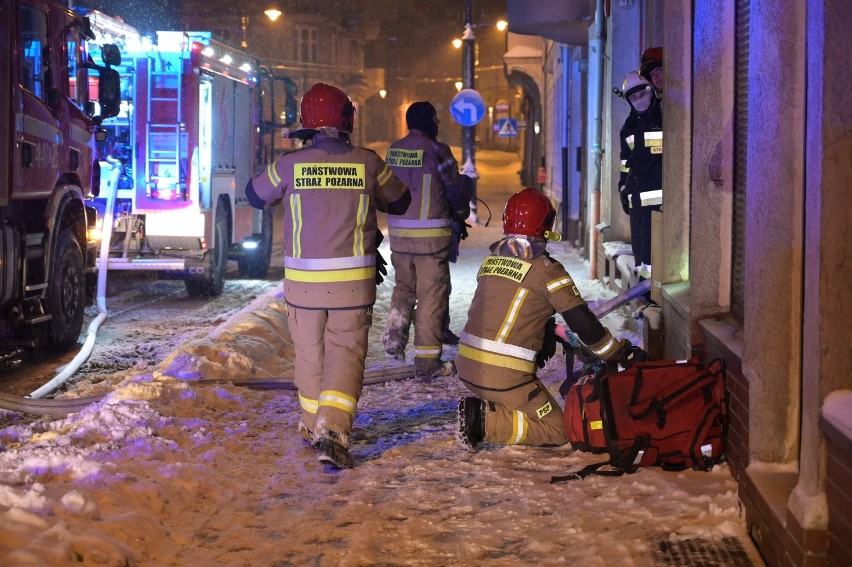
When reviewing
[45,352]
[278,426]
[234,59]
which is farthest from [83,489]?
[234,59]

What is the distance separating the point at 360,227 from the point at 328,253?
23 cm

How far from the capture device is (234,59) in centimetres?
1481

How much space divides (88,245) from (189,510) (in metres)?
6.32

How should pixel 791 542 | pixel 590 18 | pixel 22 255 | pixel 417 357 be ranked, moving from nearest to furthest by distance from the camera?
pixel 791 542 < pixel 417 357 < pixel 22 255 < pixel 590 18

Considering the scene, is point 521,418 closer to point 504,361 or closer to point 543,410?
point 543,410

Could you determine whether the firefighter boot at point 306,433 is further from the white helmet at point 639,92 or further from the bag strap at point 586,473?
the white helmet at point 639,92

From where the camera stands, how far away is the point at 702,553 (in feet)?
13.4

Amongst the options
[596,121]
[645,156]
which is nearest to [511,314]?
[645,156]

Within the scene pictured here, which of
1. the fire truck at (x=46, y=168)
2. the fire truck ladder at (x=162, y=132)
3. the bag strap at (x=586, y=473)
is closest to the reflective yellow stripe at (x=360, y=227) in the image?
the bag strap at (x=586, y=473)

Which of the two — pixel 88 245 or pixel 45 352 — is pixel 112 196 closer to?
pixel 88 245

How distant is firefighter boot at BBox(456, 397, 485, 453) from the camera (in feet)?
18.7

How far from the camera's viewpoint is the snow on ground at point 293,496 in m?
4.18

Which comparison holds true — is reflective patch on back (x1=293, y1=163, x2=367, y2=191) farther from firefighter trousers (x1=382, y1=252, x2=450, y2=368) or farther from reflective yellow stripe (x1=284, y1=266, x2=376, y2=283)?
firefighter trousers (x1=382, y1=252, x2=450, y2=368)

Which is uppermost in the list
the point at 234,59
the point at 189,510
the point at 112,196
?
the point at 234,59
